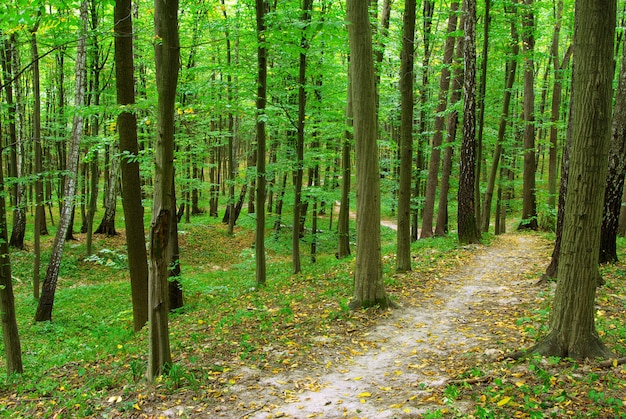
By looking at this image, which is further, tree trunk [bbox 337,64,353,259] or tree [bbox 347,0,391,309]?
tree trunk [bbox 337,64,353,259]

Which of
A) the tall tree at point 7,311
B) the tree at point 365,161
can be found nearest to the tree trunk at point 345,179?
the tree at point 365,161

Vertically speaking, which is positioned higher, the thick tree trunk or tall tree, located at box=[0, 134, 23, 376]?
the thick tree trunk

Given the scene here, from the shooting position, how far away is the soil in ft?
14.3

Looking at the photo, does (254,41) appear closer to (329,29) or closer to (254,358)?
(329,29)

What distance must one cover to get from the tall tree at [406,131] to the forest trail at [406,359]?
134 centimetres

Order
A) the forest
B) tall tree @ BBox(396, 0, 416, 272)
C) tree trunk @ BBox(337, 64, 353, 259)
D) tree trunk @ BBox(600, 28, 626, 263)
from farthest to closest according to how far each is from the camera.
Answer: tree trunk @ BBox(337, 64, 353, 259) → tall tree @ BBox(396, 0, 416, 272) → tree trunk @ BBox(600, 28, 626, 263) → the forest

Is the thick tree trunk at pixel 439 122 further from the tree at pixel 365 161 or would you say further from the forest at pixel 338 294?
the tree at pixel 365 161

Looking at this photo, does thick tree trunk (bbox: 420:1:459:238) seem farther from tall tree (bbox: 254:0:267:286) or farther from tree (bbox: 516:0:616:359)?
tree (bbox: 516:0:616:359)

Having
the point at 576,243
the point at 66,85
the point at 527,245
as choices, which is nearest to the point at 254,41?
the point at 576,243

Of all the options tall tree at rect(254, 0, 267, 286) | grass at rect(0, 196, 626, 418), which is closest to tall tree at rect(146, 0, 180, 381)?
grass at rect(0, 196, 626, 418)

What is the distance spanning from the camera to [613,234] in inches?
332

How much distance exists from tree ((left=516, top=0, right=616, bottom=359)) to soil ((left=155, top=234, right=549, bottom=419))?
85 centimetres

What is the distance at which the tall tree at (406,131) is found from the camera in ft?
29.3

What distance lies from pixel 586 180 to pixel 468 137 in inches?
350
